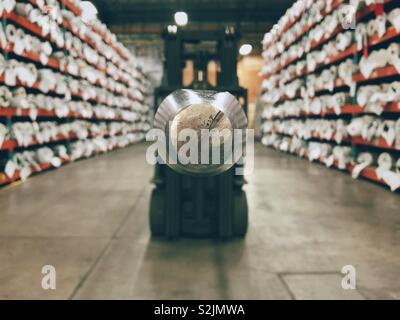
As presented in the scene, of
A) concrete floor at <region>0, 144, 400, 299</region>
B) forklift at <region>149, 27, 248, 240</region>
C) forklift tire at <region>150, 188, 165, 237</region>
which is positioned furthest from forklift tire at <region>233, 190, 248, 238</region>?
forklift tire at <region>150, 188, 165, 237</region>

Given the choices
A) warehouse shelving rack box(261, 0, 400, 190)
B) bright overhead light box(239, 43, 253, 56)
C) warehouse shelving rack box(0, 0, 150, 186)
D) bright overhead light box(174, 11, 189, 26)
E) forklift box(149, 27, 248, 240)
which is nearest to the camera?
forklift box(149, 27, 248, 240)

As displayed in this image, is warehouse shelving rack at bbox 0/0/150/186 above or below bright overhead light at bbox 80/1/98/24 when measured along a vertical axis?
below

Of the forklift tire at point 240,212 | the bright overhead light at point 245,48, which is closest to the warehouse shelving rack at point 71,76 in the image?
the forklift tire at point 240,212

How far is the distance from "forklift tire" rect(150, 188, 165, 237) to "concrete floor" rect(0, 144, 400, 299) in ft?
0.31

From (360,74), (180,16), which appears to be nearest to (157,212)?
(360,74)

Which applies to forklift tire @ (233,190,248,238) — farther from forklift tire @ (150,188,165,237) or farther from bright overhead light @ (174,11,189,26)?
A: bright overhead light @ (174,11,189,26)

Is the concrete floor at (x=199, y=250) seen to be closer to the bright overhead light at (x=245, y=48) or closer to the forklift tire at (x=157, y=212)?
the forklift tire at (x=157, y=212)

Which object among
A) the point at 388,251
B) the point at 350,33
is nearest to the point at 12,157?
the point at 388,251

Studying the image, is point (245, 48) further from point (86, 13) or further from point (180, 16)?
point (86, 13)

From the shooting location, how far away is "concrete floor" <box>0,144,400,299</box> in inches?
69.4

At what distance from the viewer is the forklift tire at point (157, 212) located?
8.18 feet

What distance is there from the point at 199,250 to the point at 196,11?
11869 mm
